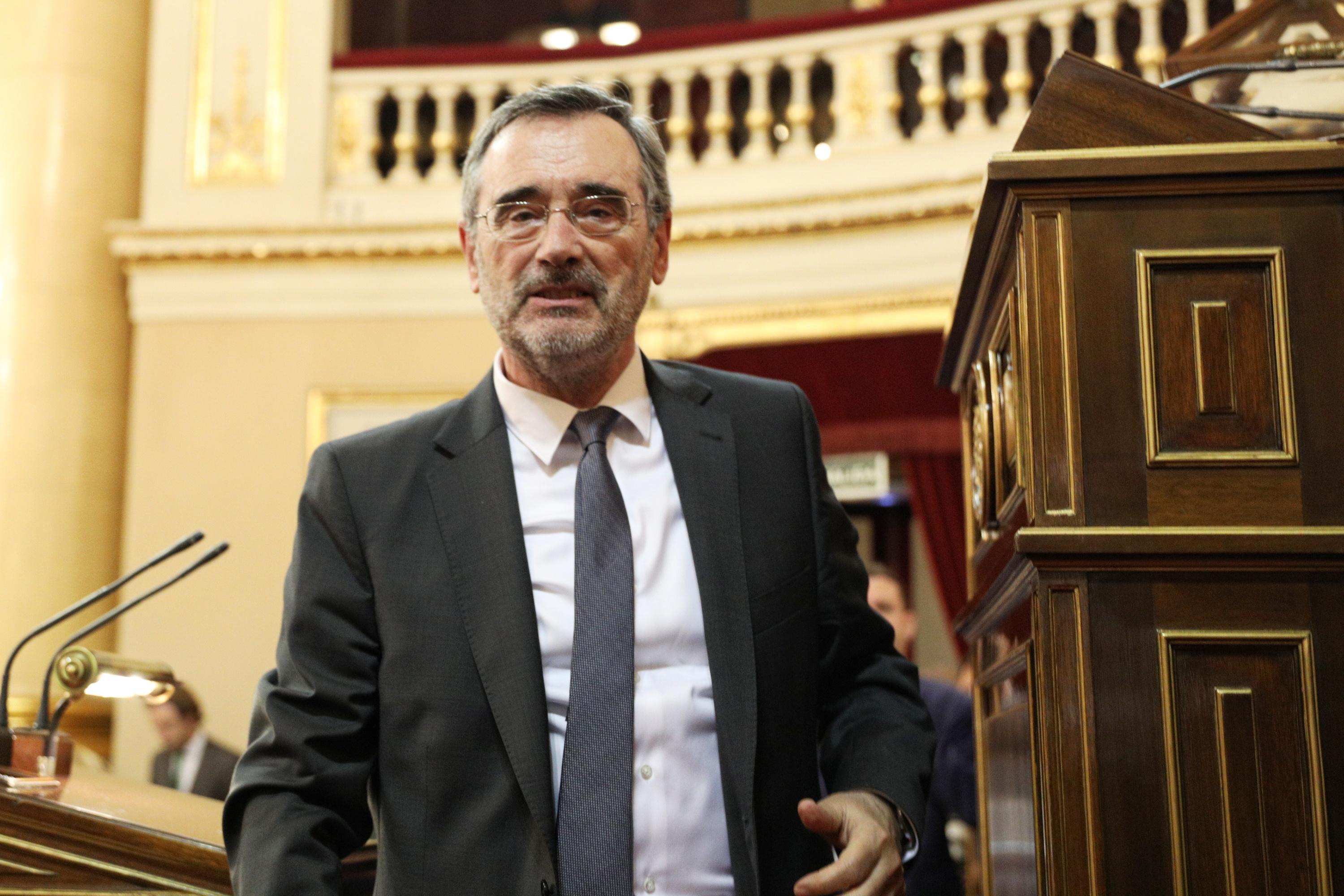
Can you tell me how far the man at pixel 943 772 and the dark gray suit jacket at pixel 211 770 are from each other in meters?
2.30

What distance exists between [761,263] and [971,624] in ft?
12.0

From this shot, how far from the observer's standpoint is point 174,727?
4633 mm

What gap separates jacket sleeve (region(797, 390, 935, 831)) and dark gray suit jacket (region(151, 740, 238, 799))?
132 inches

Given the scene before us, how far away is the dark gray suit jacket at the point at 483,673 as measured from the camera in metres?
1.27

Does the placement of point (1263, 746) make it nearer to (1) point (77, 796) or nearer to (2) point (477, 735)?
(2) point (477, 735)

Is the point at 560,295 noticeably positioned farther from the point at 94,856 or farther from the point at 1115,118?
the point at 94,856

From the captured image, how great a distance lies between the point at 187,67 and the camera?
5590mm

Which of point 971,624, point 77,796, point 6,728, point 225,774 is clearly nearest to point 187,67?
point 225,774

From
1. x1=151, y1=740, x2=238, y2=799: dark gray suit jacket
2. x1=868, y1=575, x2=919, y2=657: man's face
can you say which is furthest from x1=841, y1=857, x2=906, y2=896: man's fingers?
x1=151, y1=740, x2=238, y2=799: dark gray suit jacket

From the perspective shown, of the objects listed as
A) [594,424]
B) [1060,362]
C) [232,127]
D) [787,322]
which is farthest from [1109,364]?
[232,127]

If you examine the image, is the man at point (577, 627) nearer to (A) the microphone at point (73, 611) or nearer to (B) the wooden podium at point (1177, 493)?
(B) the wooden podium at point (1177, 493)

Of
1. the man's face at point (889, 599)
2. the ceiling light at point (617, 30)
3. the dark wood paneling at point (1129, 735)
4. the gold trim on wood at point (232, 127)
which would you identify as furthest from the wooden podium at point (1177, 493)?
the ceiling light at point (617, 30)

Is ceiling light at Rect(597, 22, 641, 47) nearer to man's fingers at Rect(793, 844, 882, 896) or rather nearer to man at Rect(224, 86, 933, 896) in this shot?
man at Rect(224, 86, 933, 896)

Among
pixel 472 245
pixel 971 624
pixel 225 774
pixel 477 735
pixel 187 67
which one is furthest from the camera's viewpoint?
pixel 187 67
